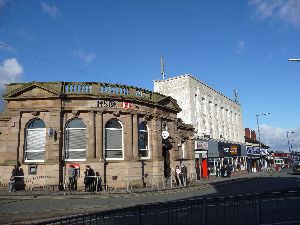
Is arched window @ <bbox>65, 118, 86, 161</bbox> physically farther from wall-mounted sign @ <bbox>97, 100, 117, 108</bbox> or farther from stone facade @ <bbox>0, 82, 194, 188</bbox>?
wall-mounted sign @ <bbox>97, 100, 117, 108</bbox>

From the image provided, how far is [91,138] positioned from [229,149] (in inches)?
1070

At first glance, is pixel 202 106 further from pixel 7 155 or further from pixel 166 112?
pixel 7 155

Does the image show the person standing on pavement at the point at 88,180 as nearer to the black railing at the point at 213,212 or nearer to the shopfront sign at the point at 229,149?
the black railing at the point at 213,212

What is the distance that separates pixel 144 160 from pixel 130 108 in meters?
4.06

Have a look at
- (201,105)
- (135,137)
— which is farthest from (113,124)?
(201,105)

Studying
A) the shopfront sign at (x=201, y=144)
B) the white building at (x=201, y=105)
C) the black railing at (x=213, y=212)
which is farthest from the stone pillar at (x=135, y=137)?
the black railing at (x=213, y=212)

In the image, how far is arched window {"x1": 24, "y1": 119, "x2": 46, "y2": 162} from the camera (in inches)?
871

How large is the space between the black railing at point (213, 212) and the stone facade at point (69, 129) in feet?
50.2

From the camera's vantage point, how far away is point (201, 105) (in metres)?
41.9

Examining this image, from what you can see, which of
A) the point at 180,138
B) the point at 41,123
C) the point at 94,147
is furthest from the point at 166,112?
the point at 41,123

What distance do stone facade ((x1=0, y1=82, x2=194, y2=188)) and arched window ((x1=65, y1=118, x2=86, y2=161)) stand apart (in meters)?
0.07

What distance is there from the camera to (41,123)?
22.5 m

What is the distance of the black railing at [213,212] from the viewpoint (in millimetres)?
6797

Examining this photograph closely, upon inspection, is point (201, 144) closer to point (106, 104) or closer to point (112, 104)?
point (112, 104)
